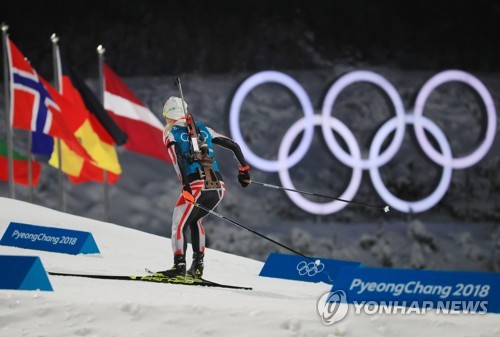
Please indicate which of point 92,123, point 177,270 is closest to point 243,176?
point 177,270

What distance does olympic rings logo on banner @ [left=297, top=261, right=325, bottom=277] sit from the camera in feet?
35.8

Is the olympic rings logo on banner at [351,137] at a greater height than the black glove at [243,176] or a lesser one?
greater

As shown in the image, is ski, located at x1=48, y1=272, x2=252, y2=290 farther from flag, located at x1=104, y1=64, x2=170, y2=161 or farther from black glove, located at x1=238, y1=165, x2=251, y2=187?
flag, located at x1=104, y1=64, x2=170, y2=161

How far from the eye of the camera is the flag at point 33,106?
16.8 m

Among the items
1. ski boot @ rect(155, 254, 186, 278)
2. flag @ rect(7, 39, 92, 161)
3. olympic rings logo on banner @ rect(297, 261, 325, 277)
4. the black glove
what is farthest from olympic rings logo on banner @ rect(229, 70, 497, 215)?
ski boot @ rect(155, 254, 186, 278)

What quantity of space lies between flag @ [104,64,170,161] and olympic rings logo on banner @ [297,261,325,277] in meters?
6.99

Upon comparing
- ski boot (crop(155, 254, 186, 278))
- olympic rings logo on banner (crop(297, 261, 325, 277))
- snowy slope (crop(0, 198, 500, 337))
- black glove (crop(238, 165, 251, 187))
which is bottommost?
snowy slope (crop(0, 198, 500, 337))

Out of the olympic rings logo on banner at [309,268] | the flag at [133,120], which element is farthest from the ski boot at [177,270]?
the flag at [133,120]

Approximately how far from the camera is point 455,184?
33.8 meters

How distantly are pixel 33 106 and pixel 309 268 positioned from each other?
A: 25.0 feet

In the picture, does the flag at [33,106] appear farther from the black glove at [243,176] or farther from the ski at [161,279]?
the ski at [161,279]

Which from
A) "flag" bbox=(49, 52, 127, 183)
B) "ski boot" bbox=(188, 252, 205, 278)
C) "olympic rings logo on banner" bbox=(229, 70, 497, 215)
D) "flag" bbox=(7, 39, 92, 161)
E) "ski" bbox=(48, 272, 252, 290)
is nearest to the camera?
"ski" bbox=(48, 272, 252, 290)

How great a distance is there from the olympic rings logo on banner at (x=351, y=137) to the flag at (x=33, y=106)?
623cm

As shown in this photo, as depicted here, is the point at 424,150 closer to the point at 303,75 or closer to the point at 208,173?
the point at 303,75
